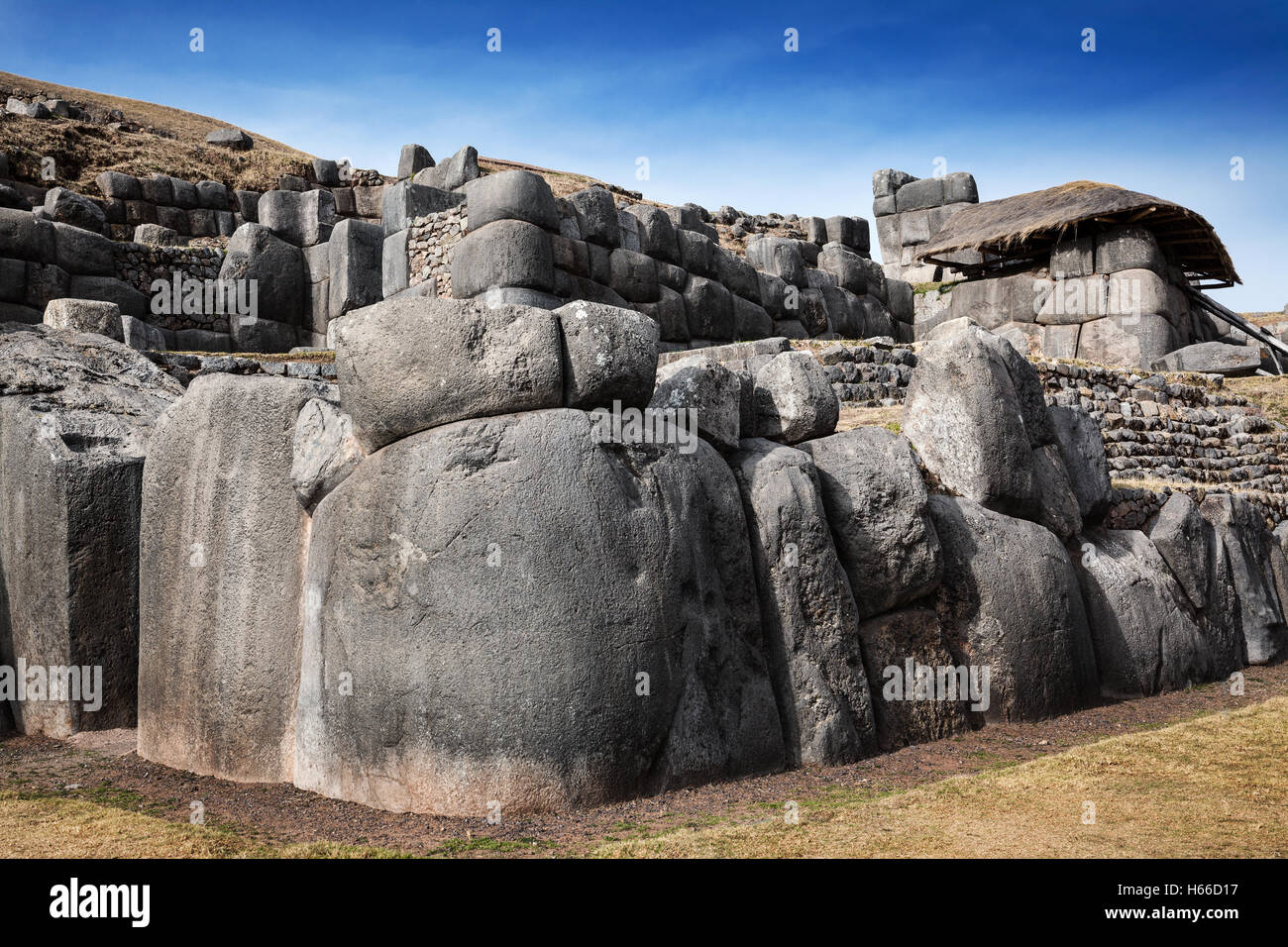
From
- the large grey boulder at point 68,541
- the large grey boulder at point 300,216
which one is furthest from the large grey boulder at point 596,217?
the large grey boulder at point 68,541

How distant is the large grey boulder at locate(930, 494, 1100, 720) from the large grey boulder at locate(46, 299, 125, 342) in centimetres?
1009

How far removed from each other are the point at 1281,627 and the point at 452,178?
617 inches

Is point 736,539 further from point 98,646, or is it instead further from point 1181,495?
point 1181,495

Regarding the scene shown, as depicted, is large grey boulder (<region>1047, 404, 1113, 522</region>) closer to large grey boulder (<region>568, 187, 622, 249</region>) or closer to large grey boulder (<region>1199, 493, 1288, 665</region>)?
large grey boulder (<region>1199, 493, 1288, 665</region>)

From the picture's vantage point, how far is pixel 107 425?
24.7 ft

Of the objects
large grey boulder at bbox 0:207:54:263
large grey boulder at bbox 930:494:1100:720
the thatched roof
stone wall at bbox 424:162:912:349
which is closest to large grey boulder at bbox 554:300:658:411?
large grey boulder at bbox 930:494:1100:720

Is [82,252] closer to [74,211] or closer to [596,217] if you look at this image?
[74,211]

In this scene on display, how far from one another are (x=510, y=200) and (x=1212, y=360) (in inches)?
568

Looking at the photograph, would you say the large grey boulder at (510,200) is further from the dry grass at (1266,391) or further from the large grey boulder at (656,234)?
the dry grass at (1266,391)

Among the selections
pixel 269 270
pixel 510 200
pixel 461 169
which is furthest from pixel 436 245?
pixel 269 270

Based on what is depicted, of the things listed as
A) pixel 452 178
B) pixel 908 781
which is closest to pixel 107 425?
pixel 908 781

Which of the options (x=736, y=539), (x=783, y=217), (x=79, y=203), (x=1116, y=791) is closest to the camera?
(x=1116, y=791)

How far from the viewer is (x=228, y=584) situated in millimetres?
6309

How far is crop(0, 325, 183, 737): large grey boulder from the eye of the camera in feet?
23.2
